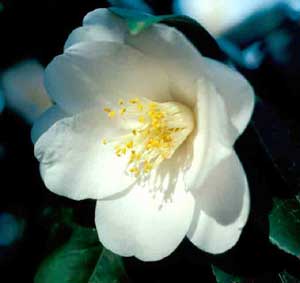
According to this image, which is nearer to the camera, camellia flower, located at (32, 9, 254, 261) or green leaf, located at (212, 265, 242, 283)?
camellia flower, located at (32, 9, 254, 261)

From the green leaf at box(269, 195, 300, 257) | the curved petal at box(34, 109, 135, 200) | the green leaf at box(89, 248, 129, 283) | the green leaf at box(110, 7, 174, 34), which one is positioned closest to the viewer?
the green leaf at box(110, 7, 174, 34)

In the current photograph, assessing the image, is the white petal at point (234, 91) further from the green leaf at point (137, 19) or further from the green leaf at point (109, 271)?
the green leaf at point (109, 271)

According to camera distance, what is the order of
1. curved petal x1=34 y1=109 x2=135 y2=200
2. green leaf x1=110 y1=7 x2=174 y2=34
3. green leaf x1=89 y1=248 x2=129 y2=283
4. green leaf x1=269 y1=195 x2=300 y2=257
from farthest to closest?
green leaf x1=89 y1=248 x2=129 y2=283
curved petal x1=34 y1=109 x2=135 y2=200
green leaf x1=269 y1=195 x2=300 y2=257
green leaf x1=110 y1=7 x2=174 y2=34

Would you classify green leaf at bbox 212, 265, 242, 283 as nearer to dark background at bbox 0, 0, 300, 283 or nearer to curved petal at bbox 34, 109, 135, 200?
dark background at bbox 0, 0, 300, 283

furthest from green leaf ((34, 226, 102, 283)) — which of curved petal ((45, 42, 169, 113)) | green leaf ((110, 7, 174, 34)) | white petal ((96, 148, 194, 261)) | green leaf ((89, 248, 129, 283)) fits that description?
green leaf ((110, 7, 174, 34))

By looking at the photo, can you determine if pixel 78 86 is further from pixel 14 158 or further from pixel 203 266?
pixel 14 158

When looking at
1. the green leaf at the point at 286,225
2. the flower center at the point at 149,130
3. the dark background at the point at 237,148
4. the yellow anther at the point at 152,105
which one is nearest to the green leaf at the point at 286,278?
the dark background at the point at 237,148
